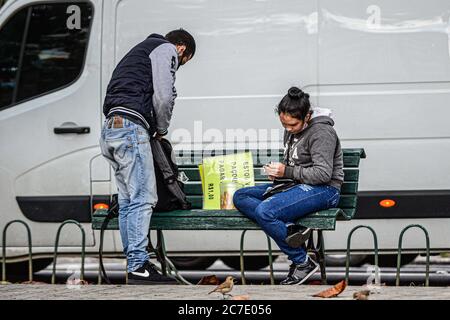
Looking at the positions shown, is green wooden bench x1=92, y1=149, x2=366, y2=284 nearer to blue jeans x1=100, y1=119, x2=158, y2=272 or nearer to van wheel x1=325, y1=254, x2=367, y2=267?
blue jeans x1=100, y1=119, x2=158, y2=272

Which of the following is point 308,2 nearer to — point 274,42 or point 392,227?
point 274,42

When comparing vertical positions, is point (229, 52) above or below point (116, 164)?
above

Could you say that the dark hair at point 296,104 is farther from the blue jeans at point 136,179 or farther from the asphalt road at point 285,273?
the asphalt road at point 285,273

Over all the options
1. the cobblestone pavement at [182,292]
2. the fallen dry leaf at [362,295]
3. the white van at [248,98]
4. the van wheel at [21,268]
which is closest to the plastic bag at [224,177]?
the cobblestone pavement at [182,292]

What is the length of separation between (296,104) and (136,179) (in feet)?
3.73

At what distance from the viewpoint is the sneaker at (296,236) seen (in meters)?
7.76

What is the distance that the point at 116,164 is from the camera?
8055 millimetres

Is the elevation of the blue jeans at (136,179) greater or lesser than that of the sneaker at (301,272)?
greater

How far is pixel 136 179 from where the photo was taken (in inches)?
311

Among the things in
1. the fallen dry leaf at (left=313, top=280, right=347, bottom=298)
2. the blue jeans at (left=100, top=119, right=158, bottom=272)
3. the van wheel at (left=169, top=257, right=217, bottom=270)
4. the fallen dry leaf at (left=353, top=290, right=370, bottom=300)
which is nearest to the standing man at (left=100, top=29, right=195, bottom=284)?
the blue jeans at (left=100, top=119, right=158, bottom=272)

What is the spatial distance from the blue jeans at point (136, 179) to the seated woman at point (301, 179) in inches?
28.4
